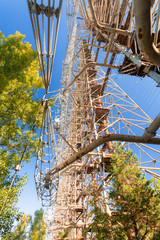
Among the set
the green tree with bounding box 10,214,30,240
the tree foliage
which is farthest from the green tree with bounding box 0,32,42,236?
the green tree with bounding box 10,214,30,240

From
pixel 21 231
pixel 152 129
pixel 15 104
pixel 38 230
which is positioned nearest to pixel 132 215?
pixel 152 129

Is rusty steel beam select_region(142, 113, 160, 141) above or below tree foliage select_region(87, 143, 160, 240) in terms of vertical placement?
above

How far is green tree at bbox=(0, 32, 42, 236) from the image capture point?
6521mm

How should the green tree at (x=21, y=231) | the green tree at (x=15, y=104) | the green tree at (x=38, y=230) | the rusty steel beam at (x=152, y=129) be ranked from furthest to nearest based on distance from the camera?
the green tree at (x=21, y=231) < the green tree at (x=38, y=230) < the green tree at (x=15, y=104) < the rusty steel beam at (x=152, y=129)

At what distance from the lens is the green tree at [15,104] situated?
652 centimetres

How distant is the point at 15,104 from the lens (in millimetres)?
7668

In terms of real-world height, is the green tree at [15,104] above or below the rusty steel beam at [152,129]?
above

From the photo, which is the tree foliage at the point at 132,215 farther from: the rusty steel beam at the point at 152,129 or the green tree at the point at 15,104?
the green tree at the point at 15,104

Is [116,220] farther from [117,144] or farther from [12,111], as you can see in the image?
[12,111]

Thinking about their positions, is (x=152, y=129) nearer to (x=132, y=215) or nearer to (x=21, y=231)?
(x=132, y=215)

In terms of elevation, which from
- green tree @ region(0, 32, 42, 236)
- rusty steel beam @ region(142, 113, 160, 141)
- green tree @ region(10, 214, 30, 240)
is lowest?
green tree @ region(10, 214, 30, 240)

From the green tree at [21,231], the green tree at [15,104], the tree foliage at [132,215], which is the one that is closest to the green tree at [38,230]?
the green tree at [21,231]

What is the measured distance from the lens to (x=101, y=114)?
11.1m

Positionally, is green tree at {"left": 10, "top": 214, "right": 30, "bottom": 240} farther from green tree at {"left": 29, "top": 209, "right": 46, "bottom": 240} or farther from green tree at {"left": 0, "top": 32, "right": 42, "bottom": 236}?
Result: green tree at {"left": 0, "top": 32, "right": 42, "bottom": 236}
